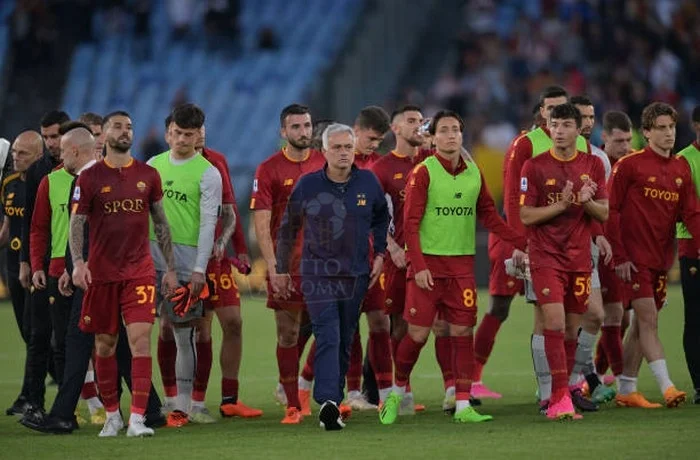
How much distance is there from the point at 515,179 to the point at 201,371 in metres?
2.74

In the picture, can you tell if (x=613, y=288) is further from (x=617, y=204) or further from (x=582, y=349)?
(x=617, y=204)

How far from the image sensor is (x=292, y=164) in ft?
39.5

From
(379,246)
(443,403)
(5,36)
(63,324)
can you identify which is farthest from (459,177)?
(5,36)

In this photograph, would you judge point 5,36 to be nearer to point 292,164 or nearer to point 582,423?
point 292,164

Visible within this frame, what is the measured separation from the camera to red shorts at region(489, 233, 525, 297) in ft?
41.6

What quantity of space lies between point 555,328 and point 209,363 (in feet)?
8.67

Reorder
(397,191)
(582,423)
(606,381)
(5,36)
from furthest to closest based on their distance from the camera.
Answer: (5,36), (606,381), (397,191), (582,423)

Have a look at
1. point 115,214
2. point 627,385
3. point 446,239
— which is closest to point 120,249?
point 115,214

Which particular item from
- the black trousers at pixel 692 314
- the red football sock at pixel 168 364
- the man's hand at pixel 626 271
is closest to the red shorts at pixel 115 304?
the red football sock at pixel 168 364

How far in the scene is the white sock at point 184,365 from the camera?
11461 mm

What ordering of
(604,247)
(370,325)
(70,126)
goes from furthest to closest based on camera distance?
(370,325)
(604,247)
(70,126)

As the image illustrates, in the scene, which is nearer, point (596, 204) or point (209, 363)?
point (596, 204)

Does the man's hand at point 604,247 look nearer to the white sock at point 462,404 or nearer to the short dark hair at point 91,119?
the white sock at point 462,404

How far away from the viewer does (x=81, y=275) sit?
1031cm
